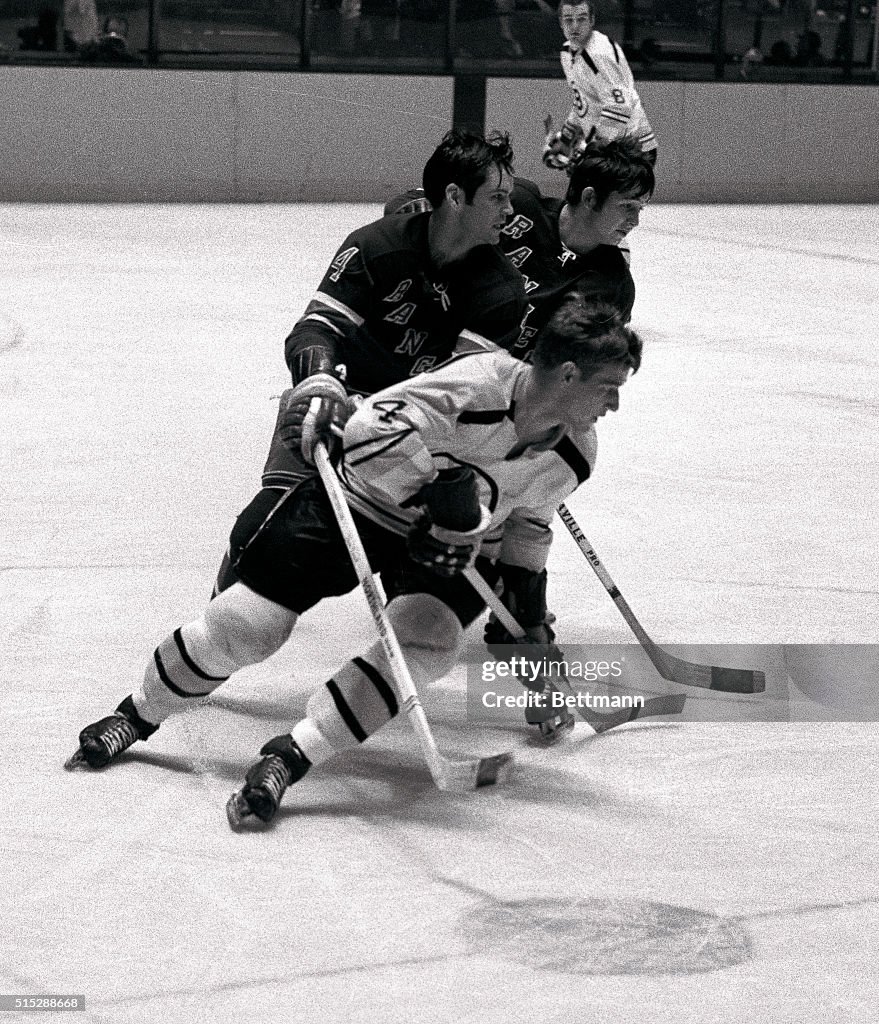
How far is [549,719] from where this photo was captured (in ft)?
12.7

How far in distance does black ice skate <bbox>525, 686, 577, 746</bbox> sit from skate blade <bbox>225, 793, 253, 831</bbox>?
0.81 metres

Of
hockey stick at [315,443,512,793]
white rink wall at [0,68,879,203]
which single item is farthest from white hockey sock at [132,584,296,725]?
white rink wall at [0,68,879,203]

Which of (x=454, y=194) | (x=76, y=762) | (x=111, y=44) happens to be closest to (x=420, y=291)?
(x=454, y=194)

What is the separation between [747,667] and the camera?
4.45 metres

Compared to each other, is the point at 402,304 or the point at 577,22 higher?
the point at 577,22

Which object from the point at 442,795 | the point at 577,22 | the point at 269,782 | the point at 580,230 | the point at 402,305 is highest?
the point at 577,22

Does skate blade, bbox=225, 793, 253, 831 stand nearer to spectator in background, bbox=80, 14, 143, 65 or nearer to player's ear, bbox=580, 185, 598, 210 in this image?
player's ear, bbox=580, 185, 598, 210

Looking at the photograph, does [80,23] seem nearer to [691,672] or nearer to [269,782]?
[691,672]

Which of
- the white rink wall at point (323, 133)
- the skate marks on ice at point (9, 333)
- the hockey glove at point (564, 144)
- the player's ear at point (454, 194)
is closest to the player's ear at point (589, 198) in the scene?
the player's ear at point (454, 194)

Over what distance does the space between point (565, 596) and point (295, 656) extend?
0.87 meters

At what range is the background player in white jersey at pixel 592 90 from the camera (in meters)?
9.67

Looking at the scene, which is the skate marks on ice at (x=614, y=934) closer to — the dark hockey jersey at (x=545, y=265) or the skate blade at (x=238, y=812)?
the skate blade at (x=238, y=812)

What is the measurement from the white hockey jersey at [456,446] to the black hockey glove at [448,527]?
0.09m

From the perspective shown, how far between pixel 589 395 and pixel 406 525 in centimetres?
44
